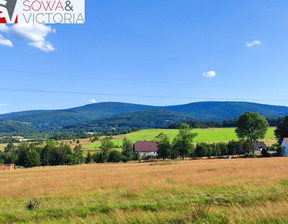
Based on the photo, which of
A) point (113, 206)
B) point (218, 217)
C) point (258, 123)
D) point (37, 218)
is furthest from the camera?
point (258, 123)

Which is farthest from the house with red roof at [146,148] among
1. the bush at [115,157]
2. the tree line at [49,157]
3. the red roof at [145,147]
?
the tree line at [49,157]

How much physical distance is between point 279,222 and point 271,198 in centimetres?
504

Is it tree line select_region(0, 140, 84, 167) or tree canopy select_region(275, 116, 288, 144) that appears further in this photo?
tree line select_region(0, 140, 84, 167)

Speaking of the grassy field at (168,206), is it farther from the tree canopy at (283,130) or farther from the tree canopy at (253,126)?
the tree canopy at (283,130)

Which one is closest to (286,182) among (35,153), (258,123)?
(258,123)

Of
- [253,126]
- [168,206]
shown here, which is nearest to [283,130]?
[253,126]

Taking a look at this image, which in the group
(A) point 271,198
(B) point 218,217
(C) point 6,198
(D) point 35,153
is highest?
(B) point 218,217

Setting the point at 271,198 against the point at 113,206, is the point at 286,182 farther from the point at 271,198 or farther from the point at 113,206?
the point at 113,206

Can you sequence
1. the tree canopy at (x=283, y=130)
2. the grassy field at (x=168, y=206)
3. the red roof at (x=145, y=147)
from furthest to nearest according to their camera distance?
the red roof at (x=145, y=147) < the tree canopy at (x=283, y=130) < the grassy field at (x=168, y=206)

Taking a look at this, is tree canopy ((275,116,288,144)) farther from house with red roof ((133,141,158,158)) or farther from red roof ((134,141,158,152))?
red roof ((134,141,158,152))

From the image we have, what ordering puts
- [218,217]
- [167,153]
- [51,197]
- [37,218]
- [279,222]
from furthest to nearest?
[167,153], [51,197], [37,218], [218,217], [279,222]

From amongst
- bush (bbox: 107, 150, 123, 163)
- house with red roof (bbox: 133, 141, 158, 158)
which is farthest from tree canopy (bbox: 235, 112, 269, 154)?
house with red roof (bbox: 133, 141, 158, 158)

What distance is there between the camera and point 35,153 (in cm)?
8681

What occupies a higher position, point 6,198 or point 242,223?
point 242,223
